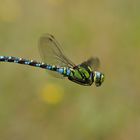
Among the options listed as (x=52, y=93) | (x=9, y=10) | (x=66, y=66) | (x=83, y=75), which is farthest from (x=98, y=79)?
(x=9, y=10)

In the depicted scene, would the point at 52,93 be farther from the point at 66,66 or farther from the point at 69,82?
the point at 66,66

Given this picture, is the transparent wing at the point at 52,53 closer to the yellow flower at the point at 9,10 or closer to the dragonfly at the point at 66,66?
the dragonfly at the point at 66,66

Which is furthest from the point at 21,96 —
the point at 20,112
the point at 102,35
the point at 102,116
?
the point at 102,35

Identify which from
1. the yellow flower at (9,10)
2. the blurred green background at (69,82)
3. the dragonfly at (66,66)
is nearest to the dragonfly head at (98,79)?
the dragonfly at (66,66)

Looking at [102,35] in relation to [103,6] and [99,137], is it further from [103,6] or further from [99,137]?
[99,137]

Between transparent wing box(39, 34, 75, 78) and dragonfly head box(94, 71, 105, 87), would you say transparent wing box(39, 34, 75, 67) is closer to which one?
transparent wing box(39, 34, 75, 78)
